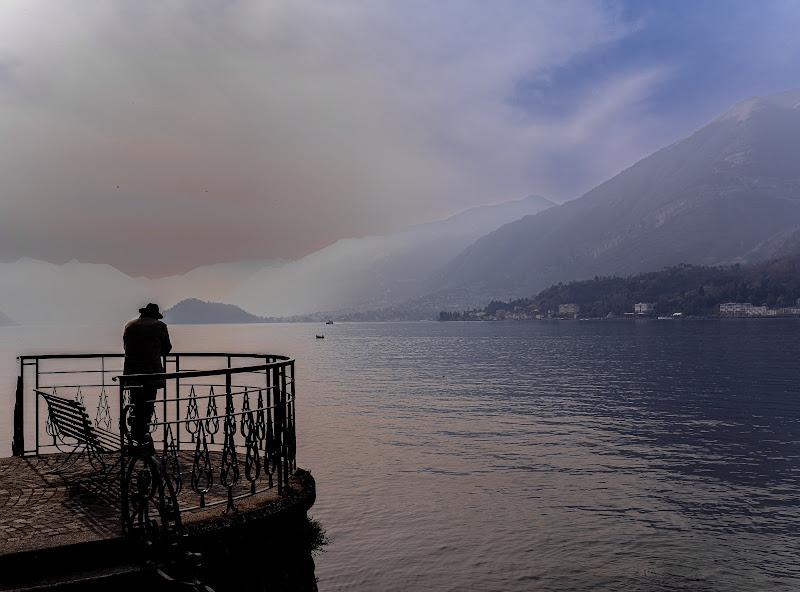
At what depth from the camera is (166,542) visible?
6.37 m

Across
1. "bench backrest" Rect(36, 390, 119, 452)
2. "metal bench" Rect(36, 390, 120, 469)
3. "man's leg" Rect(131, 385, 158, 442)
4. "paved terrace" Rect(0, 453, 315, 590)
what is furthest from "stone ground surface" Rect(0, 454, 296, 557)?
"man's leg" Rect(131, 385, 158, 442)

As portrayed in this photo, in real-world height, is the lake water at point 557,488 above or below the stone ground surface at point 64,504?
below

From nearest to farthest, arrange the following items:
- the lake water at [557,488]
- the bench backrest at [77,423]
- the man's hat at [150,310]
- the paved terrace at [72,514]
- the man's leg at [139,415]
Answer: the paved terrace at [72,514]
the man's leg at [139,415]
the bench backrest at [77,423]
the man's hat at [150,310]
the lake water at [557,488]

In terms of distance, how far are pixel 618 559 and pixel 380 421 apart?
836 inches

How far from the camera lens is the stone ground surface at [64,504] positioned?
6.64 metres

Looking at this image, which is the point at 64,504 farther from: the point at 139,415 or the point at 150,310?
the point at 150,310

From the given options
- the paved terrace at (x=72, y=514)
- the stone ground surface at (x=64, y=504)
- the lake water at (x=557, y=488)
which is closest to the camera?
the paved terrace at (x=72, y=514)

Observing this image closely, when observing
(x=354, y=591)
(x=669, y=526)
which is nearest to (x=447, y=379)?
(x=669, y=526)

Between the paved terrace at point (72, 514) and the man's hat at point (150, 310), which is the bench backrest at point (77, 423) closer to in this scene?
the paved terrace at point (72, 514)

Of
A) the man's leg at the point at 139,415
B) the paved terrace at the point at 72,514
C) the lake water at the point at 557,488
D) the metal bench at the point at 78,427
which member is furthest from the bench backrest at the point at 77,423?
the lake water at the point at 557,488

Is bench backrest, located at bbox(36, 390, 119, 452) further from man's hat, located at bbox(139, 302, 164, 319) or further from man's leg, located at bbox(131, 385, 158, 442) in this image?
man's leg, located at bbox(131, 385, 158, 442)

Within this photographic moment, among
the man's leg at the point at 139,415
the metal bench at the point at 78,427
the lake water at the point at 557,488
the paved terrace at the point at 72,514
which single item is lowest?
the lake water at the point at 557,488

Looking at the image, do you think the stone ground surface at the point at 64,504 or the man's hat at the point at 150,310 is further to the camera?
the man's hat at the point at 150,310

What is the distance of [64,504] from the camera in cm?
801
